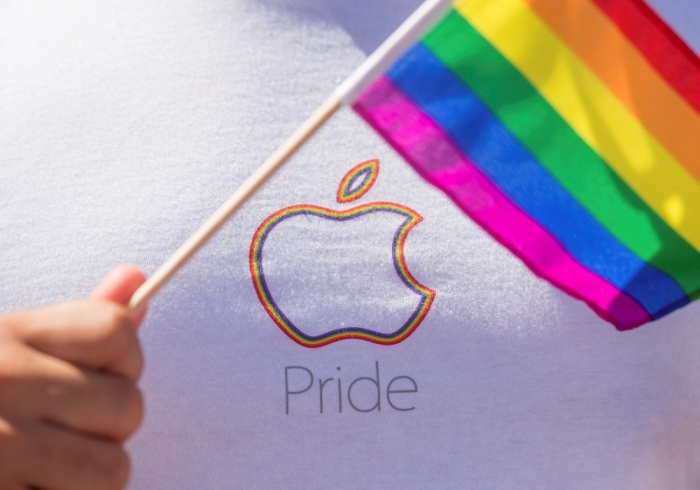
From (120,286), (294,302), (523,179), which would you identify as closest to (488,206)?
(523,179)

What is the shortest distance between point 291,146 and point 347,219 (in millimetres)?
298

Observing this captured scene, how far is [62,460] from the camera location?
2.64 feet

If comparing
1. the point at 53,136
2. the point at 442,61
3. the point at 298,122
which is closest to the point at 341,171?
the point at 298,122

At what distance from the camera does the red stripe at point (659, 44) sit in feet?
3.53

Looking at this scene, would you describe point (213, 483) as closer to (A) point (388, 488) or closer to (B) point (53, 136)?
(A) point (388, 488)

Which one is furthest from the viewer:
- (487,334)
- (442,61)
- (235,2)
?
(235,2)

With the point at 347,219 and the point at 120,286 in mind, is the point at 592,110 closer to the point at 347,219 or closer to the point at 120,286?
the point at 347,219

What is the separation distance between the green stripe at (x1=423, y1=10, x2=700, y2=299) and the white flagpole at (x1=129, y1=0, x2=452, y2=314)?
0.08m

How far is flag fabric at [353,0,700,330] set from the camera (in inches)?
41.5

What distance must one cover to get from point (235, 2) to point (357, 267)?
424 mm

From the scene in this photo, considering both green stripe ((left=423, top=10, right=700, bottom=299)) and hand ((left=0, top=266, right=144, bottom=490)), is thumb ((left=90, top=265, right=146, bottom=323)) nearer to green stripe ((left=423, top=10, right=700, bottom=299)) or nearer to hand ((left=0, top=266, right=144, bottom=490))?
hand ((left=0, top=266, right=144, bottom=490))

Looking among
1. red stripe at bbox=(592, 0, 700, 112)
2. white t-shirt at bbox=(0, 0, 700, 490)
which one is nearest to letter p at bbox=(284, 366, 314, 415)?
white t-shirt at bbox=(0, 0, 700, 490)

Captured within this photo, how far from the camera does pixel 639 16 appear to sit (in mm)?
1085

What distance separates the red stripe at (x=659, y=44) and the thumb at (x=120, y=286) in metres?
0.63
